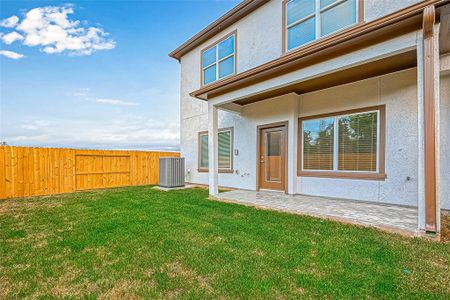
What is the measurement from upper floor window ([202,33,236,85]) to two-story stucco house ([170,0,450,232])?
0.05m

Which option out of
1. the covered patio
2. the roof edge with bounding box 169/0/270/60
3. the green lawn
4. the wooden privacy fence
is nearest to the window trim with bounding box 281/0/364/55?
the roof edge with bounding box 169/0/270/60

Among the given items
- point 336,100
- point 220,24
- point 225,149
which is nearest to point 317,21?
point 336,100

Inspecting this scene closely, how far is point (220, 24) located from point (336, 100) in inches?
208

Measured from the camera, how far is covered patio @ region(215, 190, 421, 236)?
3.55m

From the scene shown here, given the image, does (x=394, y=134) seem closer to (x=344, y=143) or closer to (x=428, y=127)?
(x=344, y=143)

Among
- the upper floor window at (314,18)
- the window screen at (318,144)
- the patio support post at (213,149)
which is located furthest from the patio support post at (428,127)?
Answer: the patio support post at (213,149)

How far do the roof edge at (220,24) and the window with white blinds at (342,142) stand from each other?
4332mm

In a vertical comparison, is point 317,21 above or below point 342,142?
above

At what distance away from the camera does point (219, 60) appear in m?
8.39

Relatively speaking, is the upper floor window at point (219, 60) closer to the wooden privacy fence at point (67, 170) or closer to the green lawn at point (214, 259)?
the wooden privacy fence at point (67, 170)

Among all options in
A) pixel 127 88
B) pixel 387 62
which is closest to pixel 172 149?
pixel 127 88

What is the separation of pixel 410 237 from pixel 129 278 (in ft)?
12.6

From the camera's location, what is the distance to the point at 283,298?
70.8 inches

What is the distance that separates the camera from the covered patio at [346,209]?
3.55 meters
